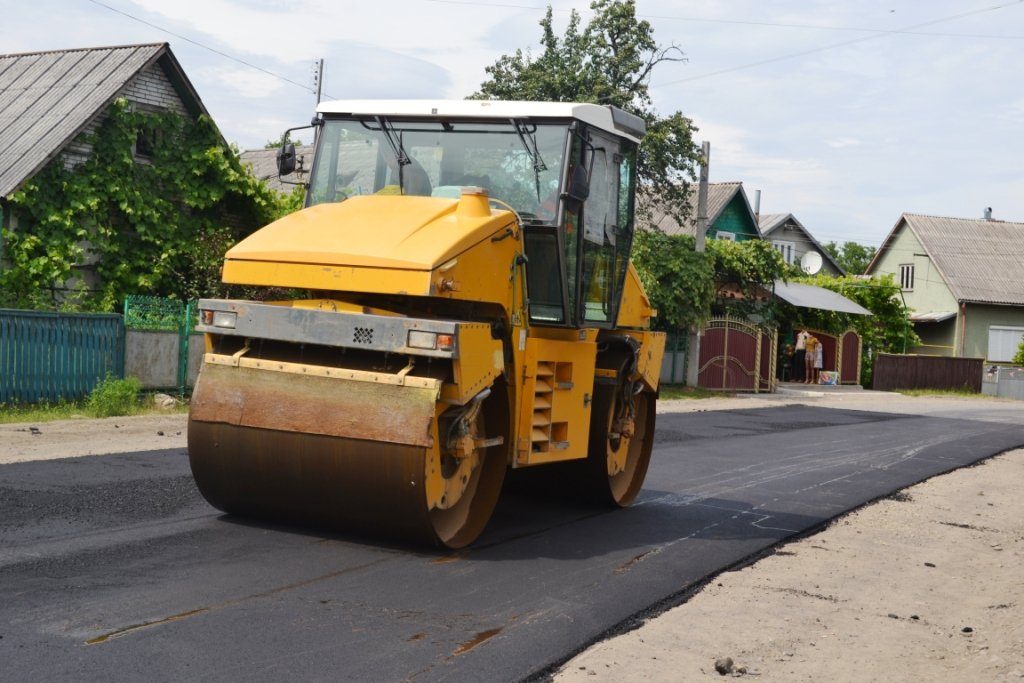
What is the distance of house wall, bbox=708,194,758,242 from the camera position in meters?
47.4

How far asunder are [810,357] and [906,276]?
75.3 feet

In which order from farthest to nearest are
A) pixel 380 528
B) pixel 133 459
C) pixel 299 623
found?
pixel 133 459, pixel 380 528, pixel 299 623

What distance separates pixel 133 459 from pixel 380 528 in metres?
A: 4.75

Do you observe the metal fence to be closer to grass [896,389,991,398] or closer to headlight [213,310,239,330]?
grass [896,389,991,398]

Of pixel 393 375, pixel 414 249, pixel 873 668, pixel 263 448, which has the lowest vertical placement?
pixel 873 668

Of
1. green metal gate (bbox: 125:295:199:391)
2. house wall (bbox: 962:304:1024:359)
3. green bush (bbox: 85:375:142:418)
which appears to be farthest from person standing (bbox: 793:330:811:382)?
green bush (bbox: 85:375:142:418)

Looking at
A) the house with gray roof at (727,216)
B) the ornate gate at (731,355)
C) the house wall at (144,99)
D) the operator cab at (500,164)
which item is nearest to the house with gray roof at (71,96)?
the house wall at (144,99)

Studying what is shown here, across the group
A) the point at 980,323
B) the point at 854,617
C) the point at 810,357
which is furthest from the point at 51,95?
the point at 980,323

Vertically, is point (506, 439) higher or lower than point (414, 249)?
lower

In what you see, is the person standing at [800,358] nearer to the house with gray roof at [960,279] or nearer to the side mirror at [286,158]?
the house with gray roof at [960,279]

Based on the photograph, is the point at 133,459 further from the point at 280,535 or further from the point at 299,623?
the point at 299,623

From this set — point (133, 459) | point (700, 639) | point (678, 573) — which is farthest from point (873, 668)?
point (133, 459)

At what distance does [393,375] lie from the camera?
675 centimetres

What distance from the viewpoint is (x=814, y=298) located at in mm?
37812
